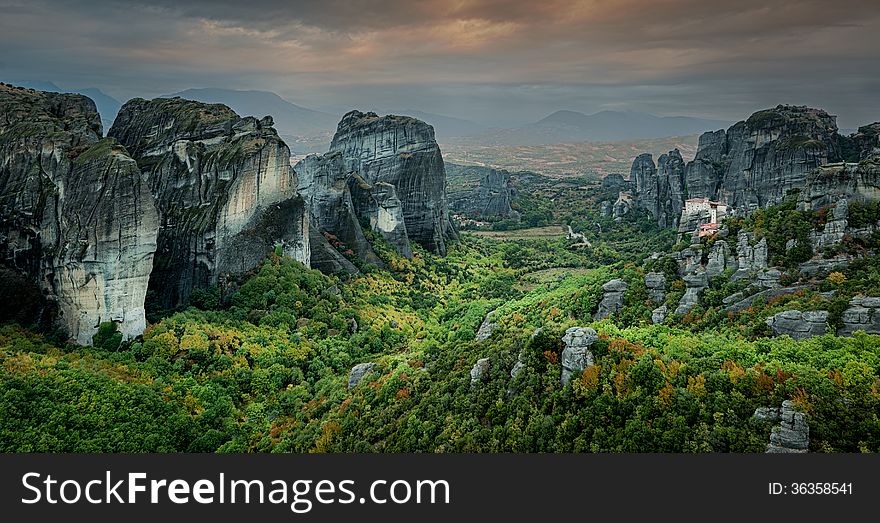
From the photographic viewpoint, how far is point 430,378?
20391 millimetres

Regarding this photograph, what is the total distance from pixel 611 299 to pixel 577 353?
406 inches

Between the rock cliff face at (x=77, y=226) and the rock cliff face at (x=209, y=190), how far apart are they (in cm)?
432

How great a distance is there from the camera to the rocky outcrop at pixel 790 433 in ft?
39.3

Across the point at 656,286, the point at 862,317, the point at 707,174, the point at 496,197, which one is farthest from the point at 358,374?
the point at 496,197

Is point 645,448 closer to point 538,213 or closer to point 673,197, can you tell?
point 673,197

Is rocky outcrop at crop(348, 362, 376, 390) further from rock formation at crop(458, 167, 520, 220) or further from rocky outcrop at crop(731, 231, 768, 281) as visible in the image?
rock formation at crop(458, 167, 520, 220)

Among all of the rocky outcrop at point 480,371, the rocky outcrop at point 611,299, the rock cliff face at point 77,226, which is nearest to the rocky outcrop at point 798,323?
the rocky outcrop at point 611,299

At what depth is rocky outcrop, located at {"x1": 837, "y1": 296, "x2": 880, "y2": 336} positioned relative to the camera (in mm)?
Answer: 17016

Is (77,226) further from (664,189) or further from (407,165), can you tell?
(664,189)

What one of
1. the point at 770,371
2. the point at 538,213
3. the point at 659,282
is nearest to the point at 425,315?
the point at 659,282

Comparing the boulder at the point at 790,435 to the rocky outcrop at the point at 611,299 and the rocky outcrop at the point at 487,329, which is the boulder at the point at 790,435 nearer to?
the rocky outcrop at the point at 487,329

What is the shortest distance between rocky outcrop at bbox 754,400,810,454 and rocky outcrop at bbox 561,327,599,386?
443 centimetres


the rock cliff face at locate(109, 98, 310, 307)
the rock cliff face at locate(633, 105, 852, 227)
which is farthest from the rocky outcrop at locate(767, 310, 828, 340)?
the rock cliff face at locate(633, 105, 852, 227)

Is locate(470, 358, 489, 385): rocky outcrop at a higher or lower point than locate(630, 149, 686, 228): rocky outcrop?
lower
